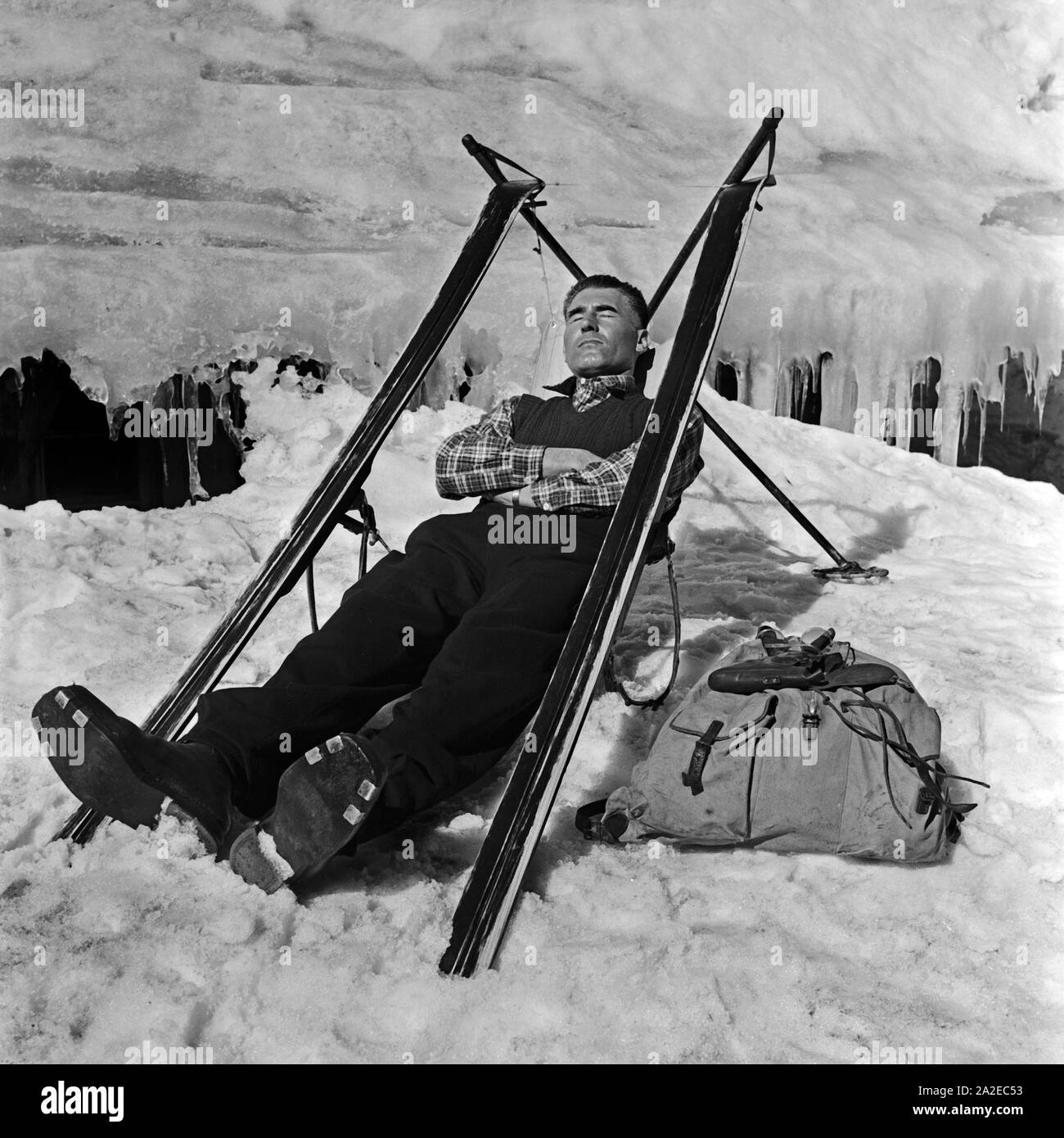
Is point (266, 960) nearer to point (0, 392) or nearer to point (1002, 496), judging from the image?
point (0, 392)

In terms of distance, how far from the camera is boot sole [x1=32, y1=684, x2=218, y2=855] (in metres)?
1.96

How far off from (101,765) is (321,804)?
16.5 inches

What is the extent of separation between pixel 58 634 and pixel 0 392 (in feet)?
7.52

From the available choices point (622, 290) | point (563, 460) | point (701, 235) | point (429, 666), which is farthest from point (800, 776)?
point (701, 235)

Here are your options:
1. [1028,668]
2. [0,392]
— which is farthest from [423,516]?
[1028,668]

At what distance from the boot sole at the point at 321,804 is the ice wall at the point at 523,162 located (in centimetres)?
340

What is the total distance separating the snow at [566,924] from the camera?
172 centimetres

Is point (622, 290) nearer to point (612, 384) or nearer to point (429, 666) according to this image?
point (612, 384)

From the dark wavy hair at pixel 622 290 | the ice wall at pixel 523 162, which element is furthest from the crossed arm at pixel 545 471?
the ice wall at pixel 523 162

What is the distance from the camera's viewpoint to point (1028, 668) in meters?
3.35

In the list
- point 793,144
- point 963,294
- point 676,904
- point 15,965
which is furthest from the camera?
point 793,144

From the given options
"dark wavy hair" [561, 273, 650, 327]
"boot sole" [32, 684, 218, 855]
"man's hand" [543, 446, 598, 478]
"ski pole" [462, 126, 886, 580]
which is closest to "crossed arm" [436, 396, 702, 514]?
"man's hand" [543, 446, 598, 478]

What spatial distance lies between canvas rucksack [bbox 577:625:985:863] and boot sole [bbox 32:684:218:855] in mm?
921

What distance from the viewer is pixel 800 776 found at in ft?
7.48
